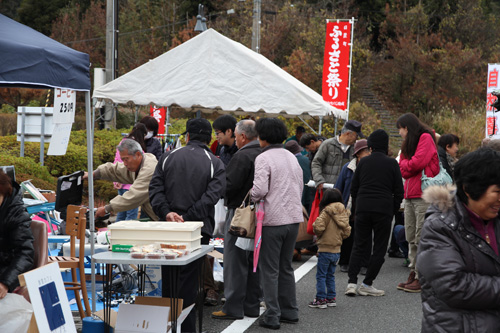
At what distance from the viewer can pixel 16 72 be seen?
5152 mm

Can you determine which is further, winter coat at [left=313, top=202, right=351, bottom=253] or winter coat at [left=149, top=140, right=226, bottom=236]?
winter coat at [left=313, top=202, right=351, bottom=253]

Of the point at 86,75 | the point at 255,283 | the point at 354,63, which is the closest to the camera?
the point at 86,75

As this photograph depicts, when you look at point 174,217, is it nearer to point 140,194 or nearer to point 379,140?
point 140,194

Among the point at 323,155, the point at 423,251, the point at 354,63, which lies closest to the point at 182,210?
the point at 423,251

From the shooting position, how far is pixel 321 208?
7863mm

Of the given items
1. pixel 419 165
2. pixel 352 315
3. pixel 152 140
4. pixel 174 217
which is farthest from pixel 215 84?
pixel 174 217

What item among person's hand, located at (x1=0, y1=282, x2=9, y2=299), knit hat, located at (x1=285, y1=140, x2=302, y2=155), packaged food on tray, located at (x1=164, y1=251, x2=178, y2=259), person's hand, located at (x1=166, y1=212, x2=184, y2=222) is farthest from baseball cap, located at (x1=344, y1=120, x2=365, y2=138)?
person's hand, located at (x1=0, y1=282, x2=9, y2=299)

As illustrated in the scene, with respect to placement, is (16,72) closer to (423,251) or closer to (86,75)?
(86,75)

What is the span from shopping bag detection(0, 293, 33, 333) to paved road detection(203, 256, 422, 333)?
225 centimetres

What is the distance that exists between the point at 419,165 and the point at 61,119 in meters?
4.52

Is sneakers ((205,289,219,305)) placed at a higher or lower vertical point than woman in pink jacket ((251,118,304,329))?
lower

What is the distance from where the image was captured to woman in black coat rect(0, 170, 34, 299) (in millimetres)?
5012

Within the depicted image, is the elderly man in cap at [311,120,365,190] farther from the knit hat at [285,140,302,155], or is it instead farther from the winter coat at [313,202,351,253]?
the winter coat at [313,202,351,253]

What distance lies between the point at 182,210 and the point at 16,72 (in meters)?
1.96
